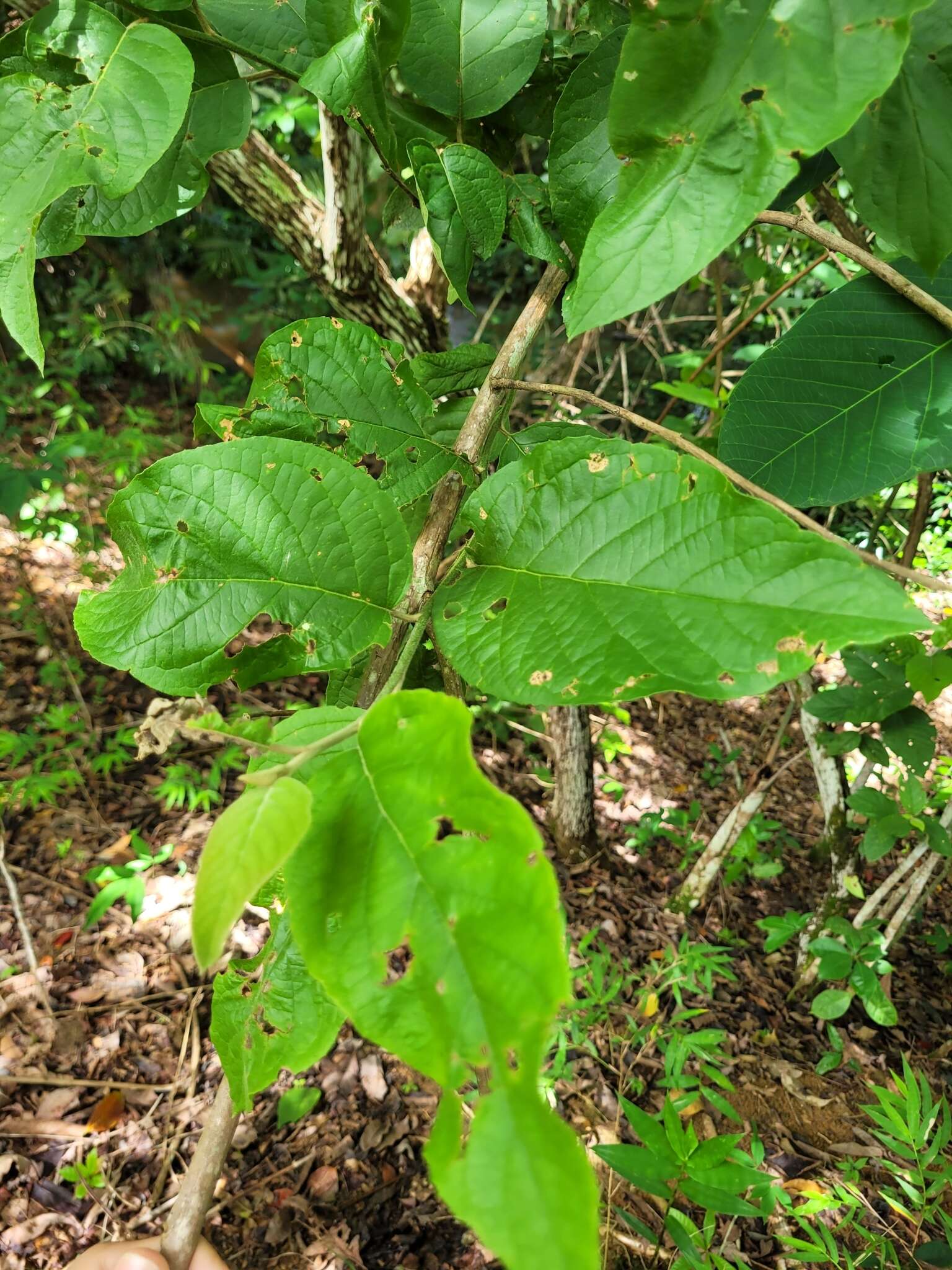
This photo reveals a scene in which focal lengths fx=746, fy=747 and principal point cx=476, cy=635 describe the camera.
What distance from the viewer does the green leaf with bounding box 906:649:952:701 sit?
1.33 meters

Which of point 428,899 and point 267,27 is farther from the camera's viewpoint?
point 267,27

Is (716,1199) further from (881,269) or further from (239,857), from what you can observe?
(881,269)

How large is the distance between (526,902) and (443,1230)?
5.65 ft

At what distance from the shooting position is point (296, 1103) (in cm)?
180

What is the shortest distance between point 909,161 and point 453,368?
41cm

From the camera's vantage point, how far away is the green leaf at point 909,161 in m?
0.55

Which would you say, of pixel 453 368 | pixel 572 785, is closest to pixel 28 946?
pixel 572 785

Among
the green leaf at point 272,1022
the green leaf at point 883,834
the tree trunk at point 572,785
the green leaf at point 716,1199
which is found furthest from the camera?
the tree trunk at point 572,785

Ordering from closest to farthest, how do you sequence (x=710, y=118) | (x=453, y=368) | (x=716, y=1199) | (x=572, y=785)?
(x=710, y=118) → (x=453, y=368) → (x=716, y=1199) → (x=572, y=785)

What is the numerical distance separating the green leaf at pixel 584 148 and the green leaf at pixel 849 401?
0.69ft

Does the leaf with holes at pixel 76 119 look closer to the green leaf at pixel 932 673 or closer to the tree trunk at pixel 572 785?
the green leaf at pixel 932 673

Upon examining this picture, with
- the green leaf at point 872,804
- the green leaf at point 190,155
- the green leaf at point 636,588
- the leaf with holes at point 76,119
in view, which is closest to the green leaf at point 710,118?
the green leaf at point 636,588

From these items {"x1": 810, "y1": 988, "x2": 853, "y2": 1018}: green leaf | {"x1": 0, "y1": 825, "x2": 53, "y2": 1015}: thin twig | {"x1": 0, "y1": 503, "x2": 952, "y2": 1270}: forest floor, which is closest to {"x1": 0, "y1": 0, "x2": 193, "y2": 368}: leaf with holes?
{"x1": 0, "y1": 503, "x2": 952, "y2": 1270}: forest floor

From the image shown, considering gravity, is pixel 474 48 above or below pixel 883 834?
above
